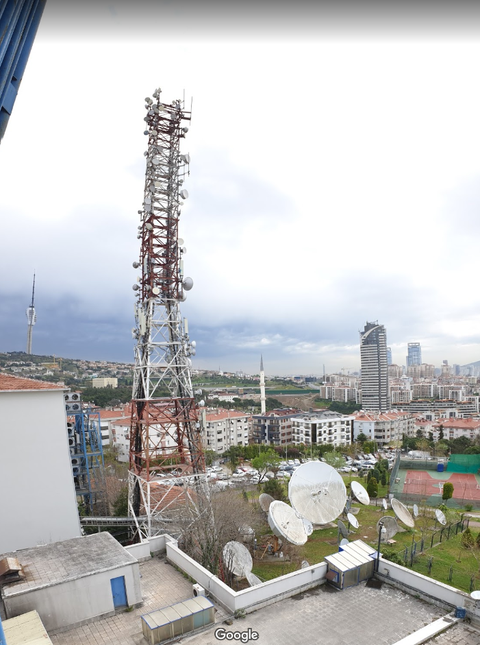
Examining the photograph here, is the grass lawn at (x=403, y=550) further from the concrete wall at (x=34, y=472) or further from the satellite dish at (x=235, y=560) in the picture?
the concrete wall at (x=34, y=472)

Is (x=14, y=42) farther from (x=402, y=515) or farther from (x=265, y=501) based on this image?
(x=402, y=515)

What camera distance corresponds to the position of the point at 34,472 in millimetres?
10742

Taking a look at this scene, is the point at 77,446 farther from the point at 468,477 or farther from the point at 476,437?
the point at 476,437

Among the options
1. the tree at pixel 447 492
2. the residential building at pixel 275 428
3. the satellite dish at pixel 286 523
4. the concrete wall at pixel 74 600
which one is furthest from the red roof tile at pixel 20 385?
the residential building at pixel 275 428

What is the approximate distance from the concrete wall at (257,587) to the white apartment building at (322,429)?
34570 millimetres

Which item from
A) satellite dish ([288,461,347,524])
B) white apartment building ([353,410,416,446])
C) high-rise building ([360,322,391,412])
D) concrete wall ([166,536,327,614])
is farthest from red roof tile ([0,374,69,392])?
high-rise building ([360,322,391,412])

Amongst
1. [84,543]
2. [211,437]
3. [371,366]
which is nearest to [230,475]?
[211,437]

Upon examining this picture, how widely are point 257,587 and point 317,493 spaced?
7.66 metres

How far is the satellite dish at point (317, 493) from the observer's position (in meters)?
13.8

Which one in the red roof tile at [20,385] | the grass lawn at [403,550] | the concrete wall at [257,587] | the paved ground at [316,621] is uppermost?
the red roof tile at [20,385]

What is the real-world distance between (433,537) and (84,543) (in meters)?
13.7

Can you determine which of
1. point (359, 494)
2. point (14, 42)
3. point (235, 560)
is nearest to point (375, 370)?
point (359, 494)

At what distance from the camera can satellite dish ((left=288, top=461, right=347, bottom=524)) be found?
13.8 metres

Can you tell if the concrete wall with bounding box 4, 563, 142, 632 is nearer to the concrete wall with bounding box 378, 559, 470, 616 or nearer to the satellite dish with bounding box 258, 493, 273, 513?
the concrete wall with bounding box 378, 559, 470, 616
